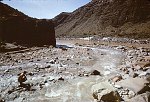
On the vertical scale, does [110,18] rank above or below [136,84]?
above

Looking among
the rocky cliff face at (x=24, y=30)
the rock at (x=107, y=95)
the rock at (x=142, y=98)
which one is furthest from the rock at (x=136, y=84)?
the rocky cliff face at (x=24, y=30)

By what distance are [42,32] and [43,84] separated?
23723 millimetres

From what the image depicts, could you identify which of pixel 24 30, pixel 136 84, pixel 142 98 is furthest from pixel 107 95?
pixel 24 30

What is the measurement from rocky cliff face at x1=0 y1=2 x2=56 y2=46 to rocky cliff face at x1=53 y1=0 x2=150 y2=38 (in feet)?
83.4

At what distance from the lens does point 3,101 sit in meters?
8.27

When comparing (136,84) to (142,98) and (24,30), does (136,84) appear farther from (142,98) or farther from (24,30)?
(24,30)

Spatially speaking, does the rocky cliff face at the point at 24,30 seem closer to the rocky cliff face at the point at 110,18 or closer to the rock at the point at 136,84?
the rock at the point at 136,84

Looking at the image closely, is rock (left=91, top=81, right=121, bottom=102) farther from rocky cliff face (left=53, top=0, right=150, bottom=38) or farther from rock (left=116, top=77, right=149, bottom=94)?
rocky cliff face (left=53, top=0, right=150, bottom=38)

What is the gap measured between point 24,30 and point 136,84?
25256 mm

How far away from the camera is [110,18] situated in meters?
73.1

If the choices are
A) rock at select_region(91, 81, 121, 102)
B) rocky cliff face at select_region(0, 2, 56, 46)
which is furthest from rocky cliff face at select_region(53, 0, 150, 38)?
rock at select_region(91, 81, 121, 102)

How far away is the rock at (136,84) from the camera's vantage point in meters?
8.15

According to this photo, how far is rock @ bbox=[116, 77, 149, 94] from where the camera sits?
815 centimetres

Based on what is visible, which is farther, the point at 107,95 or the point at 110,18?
the point at 110,18
